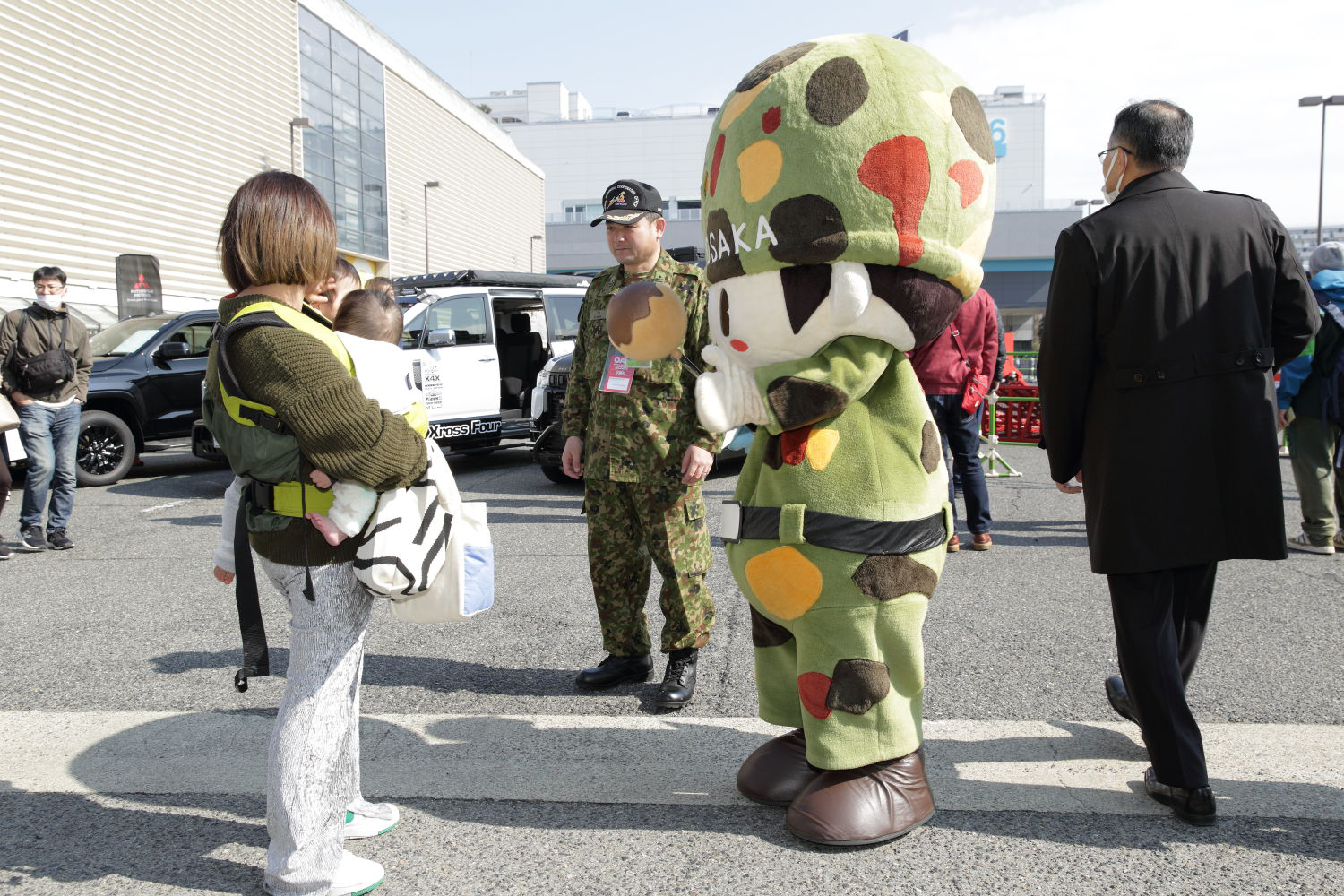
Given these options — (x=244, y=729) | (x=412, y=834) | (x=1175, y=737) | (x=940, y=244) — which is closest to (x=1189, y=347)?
(x=940, y=244)

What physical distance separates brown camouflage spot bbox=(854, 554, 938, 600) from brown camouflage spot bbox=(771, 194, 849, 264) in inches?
30.0

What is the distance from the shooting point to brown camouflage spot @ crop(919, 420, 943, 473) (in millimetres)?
2512

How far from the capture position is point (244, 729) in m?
3.34

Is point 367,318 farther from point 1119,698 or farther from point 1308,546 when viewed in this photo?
point 1308,546

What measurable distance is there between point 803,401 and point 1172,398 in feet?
3.41

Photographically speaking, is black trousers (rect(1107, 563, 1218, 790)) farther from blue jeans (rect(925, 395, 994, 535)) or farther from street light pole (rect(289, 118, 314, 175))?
street light pole (rect(289, 118, 314, 175))

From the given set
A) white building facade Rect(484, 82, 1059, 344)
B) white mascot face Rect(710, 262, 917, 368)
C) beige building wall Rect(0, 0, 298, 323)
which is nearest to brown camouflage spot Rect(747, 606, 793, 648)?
white mascot face Rect(710, 262, 917, 368)

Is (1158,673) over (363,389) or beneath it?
beneath

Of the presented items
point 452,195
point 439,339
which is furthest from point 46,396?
point 452,195

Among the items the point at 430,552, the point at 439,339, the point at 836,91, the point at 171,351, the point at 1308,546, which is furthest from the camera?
the point at 171,351

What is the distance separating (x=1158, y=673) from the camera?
2.61 metres

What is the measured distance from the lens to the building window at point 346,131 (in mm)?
25875

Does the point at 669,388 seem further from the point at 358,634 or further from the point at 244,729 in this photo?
the point at 244,729

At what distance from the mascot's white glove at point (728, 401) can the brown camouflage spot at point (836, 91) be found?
0.67 m
